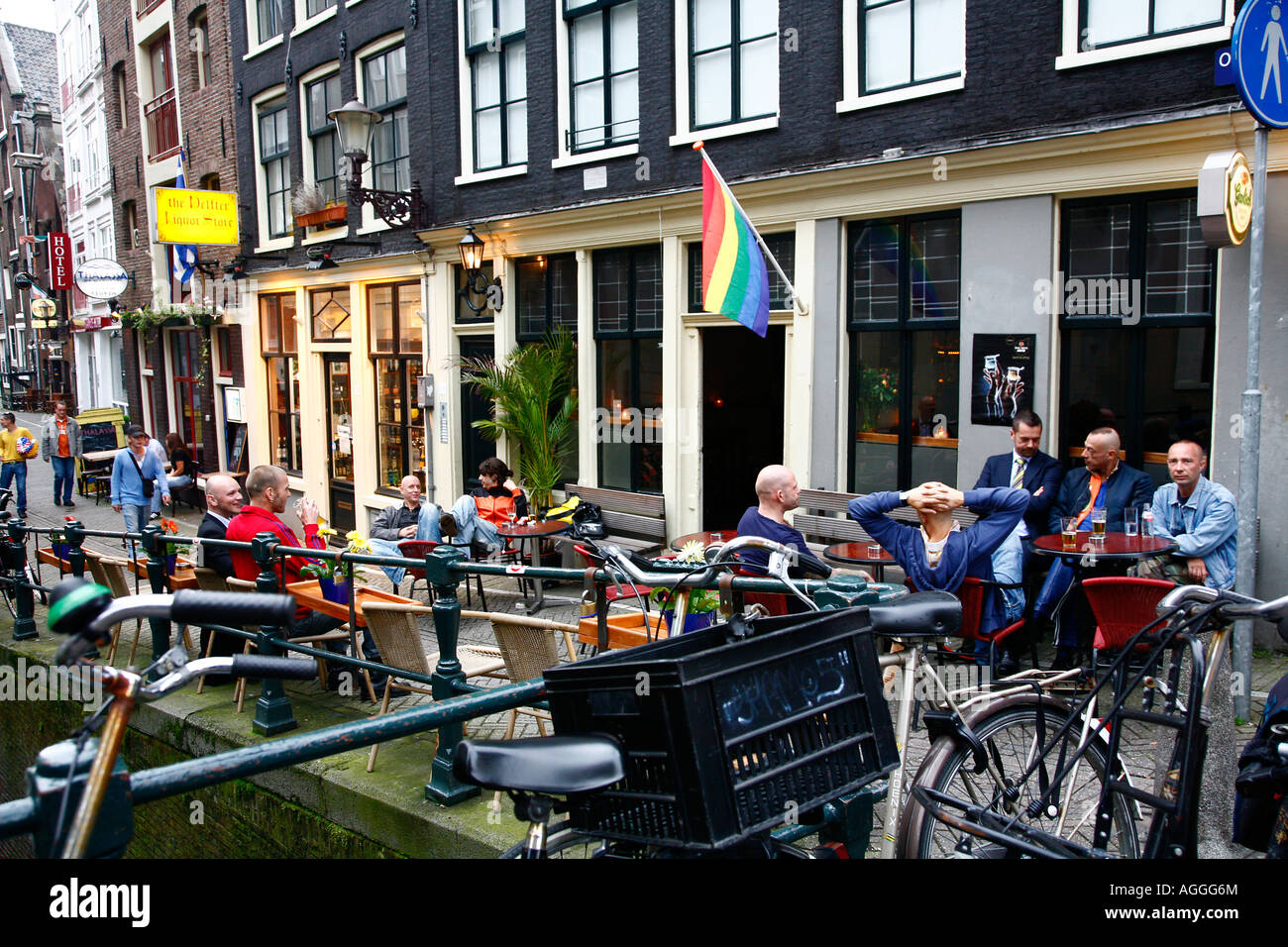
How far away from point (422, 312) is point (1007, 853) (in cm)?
1295

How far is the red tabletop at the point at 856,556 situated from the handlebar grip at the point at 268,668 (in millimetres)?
5742

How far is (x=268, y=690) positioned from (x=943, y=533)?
13.2 ft

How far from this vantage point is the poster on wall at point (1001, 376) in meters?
8.31

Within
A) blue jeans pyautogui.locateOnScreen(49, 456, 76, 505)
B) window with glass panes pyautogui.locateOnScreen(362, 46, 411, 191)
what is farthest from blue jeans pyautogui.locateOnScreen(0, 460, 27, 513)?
window with glass panes pyautogui.locateOnScreen(362, 46, 411, 191)

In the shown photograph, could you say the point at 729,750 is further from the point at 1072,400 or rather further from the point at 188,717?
the point at 1072,400

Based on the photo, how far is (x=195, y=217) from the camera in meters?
17.1

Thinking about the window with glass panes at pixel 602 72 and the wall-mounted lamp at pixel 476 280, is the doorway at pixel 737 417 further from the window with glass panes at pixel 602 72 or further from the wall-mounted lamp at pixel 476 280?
the wall-mounted lamp at pixel 476 280

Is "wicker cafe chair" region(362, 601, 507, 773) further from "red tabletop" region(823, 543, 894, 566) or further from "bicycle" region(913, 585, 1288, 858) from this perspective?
"red tabletop" region(823, 543, 894, 566)

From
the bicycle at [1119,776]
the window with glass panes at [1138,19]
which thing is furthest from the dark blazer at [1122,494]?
the bicycle at [1119,776]

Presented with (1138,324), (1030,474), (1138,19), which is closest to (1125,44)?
(1138,19)

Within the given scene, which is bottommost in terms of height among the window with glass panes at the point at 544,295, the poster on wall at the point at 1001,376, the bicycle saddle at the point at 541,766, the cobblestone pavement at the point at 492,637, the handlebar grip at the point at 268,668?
the cobblestone pavement at the point at 492,637

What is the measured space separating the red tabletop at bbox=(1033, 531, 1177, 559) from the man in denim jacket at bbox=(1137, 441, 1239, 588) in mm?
164

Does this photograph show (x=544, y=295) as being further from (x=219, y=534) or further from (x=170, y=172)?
(x=170, y=172)

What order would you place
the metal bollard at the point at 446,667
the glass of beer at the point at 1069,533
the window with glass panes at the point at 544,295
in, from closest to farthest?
1. the metal bollard at the point at 446,667
2. the glass of beer at the point at 1069,533
3. the window with glass panes at the point at 544,295
